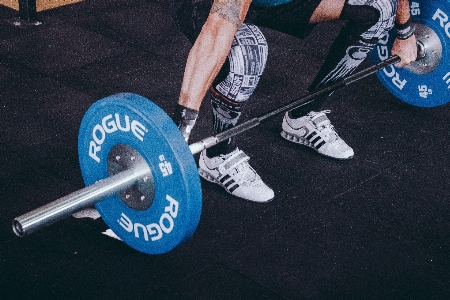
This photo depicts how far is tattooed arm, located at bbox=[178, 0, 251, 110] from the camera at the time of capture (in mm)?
1317

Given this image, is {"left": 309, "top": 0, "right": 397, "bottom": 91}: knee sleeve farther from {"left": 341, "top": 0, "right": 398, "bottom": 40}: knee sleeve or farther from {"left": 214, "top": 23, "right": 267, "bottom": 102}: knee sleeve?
{"left": 214, "top": 23, "right": 267, "bottom": 102}: knee sleeve

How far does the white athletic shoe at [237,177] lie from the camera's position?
5.50 feet

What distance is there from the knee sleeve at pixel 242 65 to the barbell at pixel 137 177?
0.12m

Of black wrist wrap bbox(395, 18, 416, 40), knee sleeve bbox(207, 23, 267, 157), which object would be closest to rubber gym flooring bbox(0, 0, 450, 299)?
knee sleeve bbox(207, 23, 267, 157)

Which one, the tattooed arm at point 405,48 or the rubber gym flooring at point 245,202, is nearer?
the rubber gym flooring at point 245,202

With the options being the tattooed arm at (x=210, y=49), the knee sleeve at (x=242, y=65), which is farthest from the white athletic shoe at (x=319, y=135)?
the tattooed arm at (x=210, y=49)

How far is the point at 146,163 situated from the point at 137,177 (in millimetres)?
34

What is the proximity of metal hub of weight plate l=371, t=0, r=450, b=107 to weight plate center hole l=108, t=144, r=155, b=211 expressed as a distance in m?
1.10

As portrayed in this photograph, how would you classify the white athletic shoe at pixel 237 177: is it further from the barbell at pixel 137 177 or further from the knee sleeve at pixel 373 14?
the knee sleeve at pixel 373 14

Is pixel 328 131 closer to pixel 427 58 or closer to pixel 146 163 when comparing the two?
pixel 427 58

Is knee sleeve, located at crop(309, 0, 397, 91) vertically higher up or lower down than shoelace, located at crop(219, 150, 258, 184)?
higher up

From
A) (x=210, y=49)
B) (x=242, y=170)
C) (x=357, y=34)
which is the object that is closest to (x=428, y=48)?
(x=357, y=34)

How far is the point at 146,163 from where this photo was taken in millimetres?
1292

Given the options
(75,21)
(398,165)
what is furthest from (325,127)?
(75,21)
